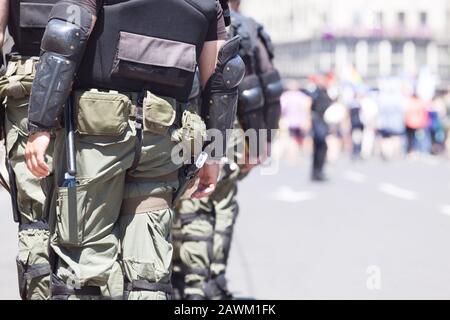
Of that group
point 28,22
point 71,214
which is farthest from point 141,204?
point 28,22

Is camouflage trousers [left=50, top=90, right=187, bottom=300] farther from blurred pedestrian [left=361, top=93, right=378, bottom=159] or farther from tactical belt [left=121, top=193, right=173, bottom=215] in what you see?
blurred pedestrian [left=361, top=93, right=378, bottom=159]

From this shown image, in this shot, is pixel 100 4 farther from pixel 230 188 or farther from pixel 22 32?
pixel 230 188

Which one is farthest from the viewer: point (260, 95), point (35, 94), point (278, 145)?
point (278, 145)

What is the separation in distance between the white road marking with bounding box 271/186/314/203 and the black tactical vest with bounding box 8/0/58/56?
943 centimetres

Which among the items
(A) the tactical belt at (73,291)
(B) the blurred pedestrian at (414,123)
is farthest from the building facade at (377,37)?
(A) the tactical belt at (73,291)

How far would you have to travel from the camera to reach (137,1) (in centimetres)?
430

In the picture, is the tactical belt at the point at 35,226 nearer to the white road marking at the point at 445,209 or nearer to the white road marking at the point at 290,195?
the white road marking at the point at 445,209

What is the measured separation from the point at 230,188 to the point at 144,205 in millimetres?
2353

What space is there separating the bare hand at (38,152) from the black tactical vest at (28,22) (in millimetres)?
820

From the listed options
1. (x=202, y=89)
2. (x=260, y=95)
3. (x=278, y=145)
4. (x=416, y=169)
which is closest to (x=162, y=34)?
(x=202, y=89)

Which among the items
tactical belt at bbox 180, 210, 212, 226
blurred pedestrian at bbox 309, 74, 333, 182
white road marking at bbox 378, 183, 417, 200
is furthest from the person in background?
tactical belt at bbox 180, 210, 212, 226

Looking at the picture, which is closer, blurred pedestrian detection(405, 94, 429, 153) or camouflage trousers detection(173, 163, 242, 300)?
camouflage trousers detection(173, 163, 242, 300)

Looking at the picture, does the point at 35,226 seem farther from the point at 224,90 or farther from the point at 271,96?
the point at 271,96

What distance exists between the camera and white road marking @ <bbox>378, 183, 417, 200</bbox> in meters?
14.9
